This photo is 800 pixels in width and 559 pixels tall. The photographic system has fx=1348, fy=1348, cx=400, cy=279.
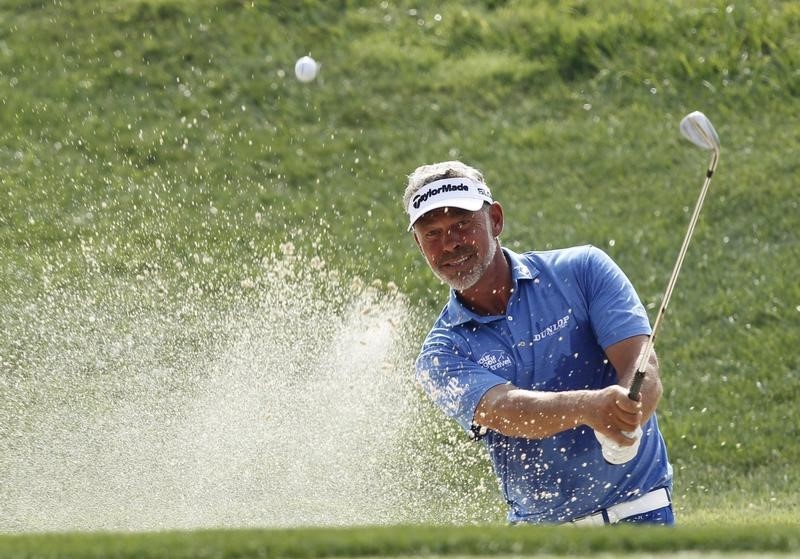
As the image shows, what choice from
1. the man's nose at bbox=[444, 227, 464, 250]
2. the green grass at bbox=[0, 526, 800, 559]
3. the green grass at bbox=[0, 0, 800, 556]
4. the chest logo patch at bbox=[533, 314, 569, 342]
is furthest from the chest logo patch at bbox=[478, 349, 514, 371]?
the green grass at bbox=[0, 0, 800, 556]

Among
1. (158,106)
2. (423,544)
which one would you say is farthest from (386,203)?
(423,544)

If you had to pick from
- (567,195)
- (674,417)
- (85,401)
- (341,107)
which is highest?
(341,107)

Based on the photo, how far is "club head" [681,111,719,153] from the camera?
4555 millimetres

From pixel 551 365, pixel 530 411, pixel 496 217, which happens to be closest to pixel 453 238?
pixel 496 217

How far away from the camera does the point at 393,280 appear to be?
9180 millimetres

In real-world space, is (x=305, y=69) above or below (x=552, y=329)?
above

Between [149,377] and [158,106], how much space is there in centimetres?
347

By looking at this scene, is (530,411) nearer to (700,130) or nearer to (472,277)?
(472,277)

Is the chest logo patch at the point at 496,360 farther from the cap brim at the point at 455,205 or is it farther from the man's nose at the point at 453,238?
the cap brim at the point at 455,205

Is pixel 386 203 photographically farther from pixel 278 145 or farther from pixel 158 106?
pixel 158 106

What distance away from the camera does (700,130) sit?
4578mm

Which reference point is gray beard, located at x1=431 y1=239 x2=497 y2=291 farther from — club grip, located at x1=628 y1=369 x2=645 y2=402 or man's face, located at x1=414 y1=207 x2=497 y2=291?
club grip, located at x1=628 y1=369 x2=645 y2=402

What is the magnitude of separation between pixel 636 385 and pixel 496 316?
2.47ft

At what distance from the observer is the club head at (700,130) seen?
179 inches
